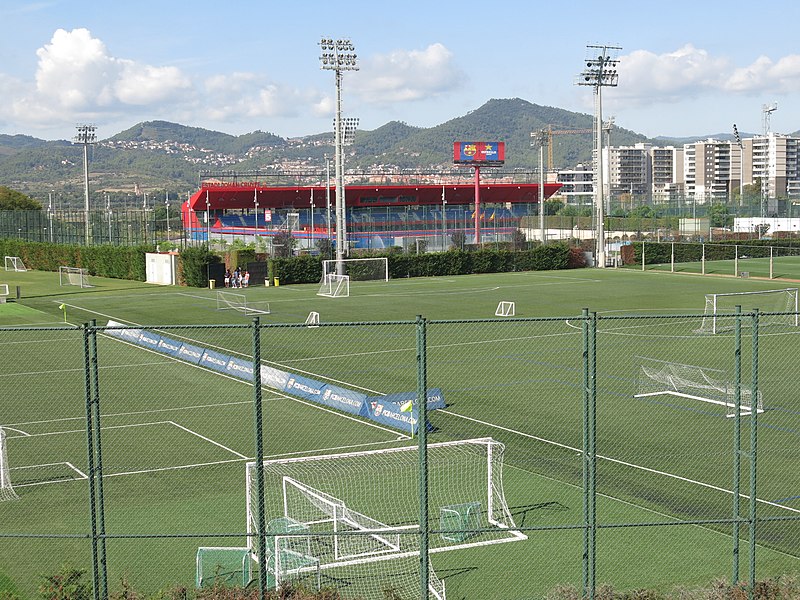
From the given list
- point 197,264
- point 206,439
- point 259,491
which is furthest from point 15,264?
point 259,491

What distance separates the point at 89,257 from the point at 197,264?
1600cm

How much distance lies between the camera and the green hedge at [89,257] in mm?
68188

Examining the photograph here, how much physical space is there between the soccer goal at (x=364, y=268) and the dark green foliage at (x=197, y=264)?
748 cm

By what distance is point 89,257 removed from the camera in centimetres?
7312

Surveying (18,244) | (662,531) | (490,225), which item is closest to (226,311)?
(662,531)

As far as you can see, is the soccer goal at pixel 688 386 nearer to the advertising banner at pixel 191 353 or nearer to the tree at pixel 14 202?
the advertising banner at pixel 191 353

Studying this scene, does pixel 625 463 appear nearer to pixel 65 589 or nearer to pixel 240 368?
pixel 65 589

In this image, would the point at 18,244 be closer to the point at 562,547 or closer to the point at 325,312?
the point at 325,312

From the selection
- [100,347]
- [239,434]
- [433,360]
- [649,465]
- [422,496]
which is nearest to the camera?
[422,496]

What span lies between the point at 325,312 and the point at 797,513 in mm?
31725

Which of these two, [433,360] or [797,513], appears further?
[433,360]

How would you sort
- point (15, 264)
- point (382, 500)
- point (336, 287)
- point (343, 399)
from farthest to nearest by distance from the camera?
point (15, 264), point (336, 287), point (343, 399), point (382, 500)

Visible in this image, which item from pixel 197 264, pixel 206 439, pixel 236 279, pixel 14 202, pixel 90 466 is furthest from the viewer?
pixel 14 202

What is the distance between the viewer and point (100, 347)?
36.5 metres
